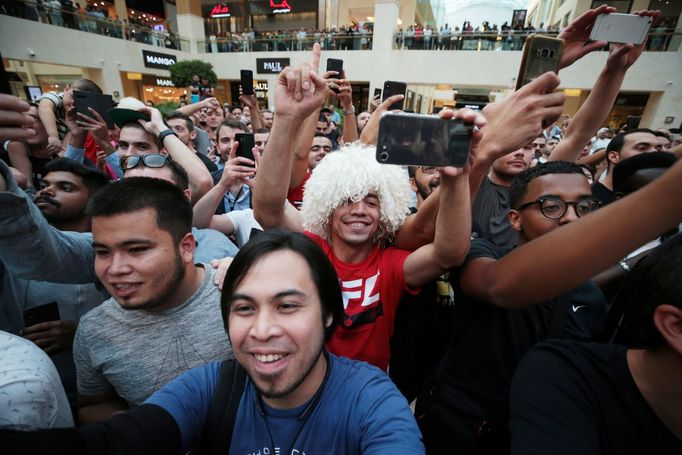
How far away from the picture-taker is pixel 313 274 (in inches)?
50.4

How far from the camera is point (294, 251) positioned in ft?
4.24

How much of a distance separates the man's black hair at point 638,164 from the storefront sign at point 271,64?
16979 mm

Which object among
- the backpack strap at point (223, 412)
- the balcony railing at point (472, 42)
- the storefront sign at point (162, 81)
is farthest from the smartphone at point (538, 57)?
the storefront sign at point (162, 81)

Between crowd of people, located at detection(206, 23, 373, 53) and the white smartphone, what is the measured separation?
1784 cm

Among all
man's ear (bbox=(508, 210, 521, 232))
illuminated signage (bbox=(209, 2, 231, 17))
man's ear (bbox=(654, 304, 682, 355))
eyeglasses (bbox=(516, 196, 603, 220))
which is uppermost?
illuminated signage (bbox=(209, 2, 231, 17))

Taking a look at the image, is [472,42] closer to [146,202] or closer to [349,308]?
[349,308]

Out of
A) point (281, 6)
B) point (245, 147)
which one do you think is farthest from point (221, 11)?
point (245, 147)

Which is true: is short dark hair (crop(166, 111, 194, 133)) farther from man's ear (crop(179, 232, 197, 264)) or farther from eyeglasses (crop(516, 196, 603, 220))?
eyeglasses (crop(516, 196, 603, 220))

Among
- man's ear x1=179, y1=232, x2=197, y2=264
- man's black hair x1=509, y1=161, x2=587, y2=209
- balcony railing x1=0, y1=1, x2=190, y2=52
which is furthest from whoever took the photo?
balcony railing x1=0, y1=1, x2=190, y2=52

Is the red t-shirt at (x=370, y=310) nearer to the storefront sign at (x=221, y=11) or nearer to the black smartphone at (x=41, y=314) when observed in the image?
the black smartphone at (x=41, y=314)

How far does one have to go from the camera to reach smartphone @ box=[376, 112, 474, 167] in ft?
3.41

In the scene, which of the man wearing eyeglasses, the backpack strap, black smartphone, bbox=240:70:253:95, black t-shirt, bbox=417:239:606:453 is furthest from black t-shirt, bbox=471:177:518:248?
black smartphone, bbox=240:70:253:95

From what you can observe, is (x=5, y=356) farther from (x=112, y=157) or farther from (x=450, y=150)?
(x=112, y=157)

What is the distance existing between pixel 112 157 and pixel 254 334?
3445 millimetres
